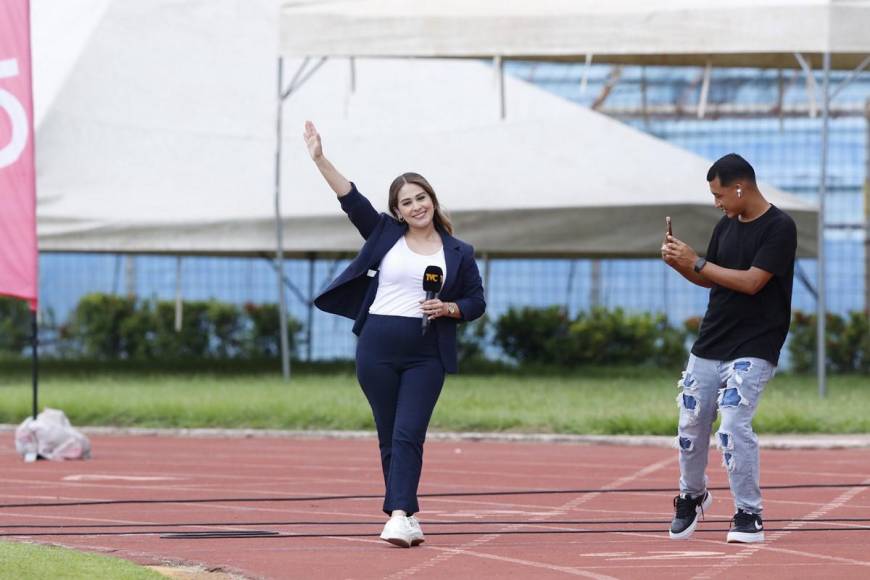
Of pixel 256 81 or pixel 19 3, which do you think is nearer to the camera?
pixel 19 3

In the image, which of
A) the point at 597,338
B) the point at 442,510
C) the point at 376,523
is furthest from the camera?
the point at 597,338

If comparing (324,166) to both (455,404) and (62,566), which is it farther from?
(455,404)

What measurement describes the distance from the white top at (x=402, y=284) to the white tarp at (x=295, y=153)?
12023 millimetres

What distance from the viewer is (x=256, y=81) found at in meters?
23.1

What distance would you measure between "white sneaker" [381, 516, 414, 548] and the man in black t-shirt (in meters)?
1.39

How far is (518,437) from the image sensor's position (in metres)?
14.8

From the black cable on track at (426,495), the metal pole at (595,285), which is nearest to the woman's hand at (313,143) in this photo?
the black cable on track at (426,495)

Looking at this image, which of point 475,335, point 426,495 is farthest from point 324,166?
point 475,335

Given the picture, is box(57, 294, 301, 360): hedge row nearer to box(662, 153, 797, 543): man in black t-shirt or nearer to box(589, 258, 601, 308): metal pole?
box(589, 258, 601, 308): metal pole

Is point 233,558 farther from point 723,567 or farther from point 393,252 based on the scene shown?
point 723,567

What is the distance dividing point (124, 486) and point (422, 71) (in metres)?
13.4

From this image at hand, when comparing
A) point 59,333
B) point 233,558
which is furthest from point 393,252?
point 59,333

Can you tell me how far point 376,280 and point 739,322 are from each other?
172cm

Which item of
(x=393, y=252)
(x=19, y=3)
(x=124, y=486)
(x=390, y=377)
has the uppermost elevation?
(x=19, y=3)
